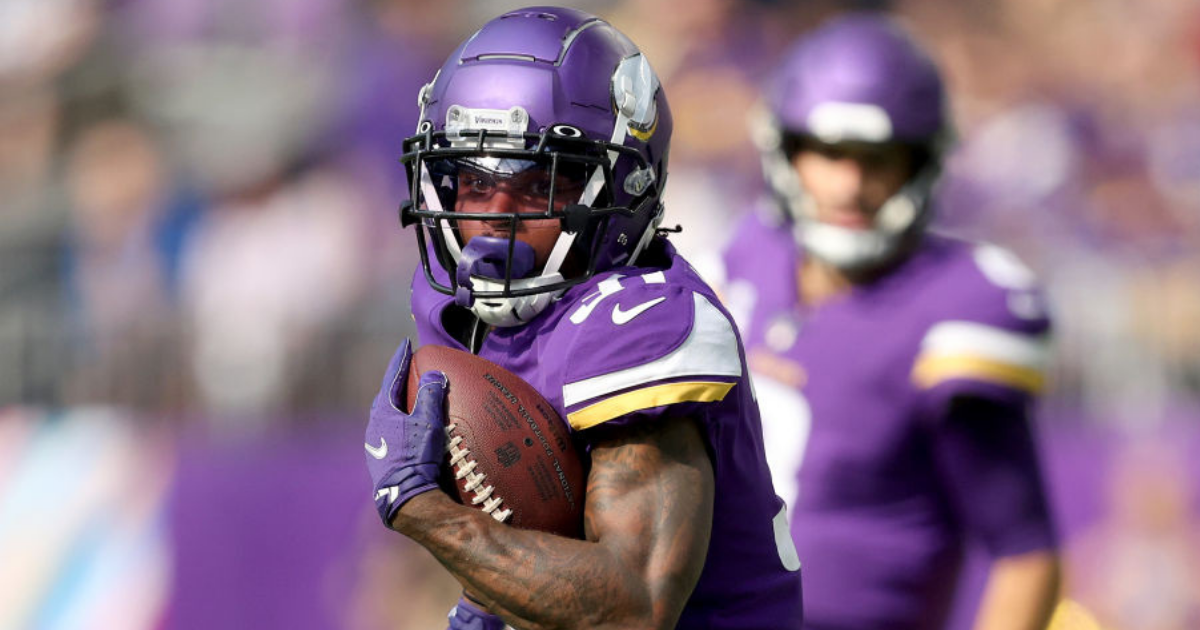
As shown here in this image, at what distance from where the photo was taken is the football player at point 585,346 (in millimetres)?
1718

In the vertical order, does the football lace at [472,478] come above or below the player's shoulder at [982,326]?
above

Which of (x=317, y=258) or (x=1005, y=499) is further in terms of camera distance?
(x=317, y=258)

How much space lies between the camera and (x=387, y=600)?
16.2 feet

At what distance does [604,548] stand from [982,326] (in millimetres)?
1517

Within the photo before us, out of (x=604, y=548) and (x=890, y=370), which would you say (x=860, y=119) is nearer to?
(x=890, y=370)

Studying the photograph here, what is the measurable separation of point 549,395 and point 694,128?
187 inches

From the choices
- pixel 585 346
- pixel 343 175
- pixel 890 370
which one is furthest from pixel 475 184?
pixel 343 175

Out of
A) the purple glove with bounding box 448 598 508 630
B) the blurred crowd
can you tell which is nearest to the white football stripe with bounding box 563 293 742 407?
the purple glove with bounding box 448 598 508 630

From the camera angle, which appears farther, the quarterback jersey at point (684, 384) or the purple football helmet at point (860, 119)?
the purple football helmet at point (860, 119)

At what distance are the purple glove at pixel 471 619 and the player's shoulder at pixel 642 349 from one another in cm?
27

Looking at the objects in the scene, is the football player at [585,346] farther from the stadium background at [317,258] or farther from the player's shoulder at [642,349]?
the stadium background at [317,258]

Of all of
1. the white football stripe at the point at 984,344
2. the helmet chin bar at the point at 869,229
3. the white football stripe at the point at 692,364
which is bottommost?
the white football stripe at the point at 984,344

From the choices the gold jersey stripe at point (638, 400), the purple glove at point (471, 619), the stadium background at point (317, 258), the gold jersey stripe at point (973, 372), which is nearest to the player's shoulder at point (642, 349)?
the gold jersey stripe at point (638, 400)

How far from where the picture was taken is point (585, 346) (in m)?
1.82
